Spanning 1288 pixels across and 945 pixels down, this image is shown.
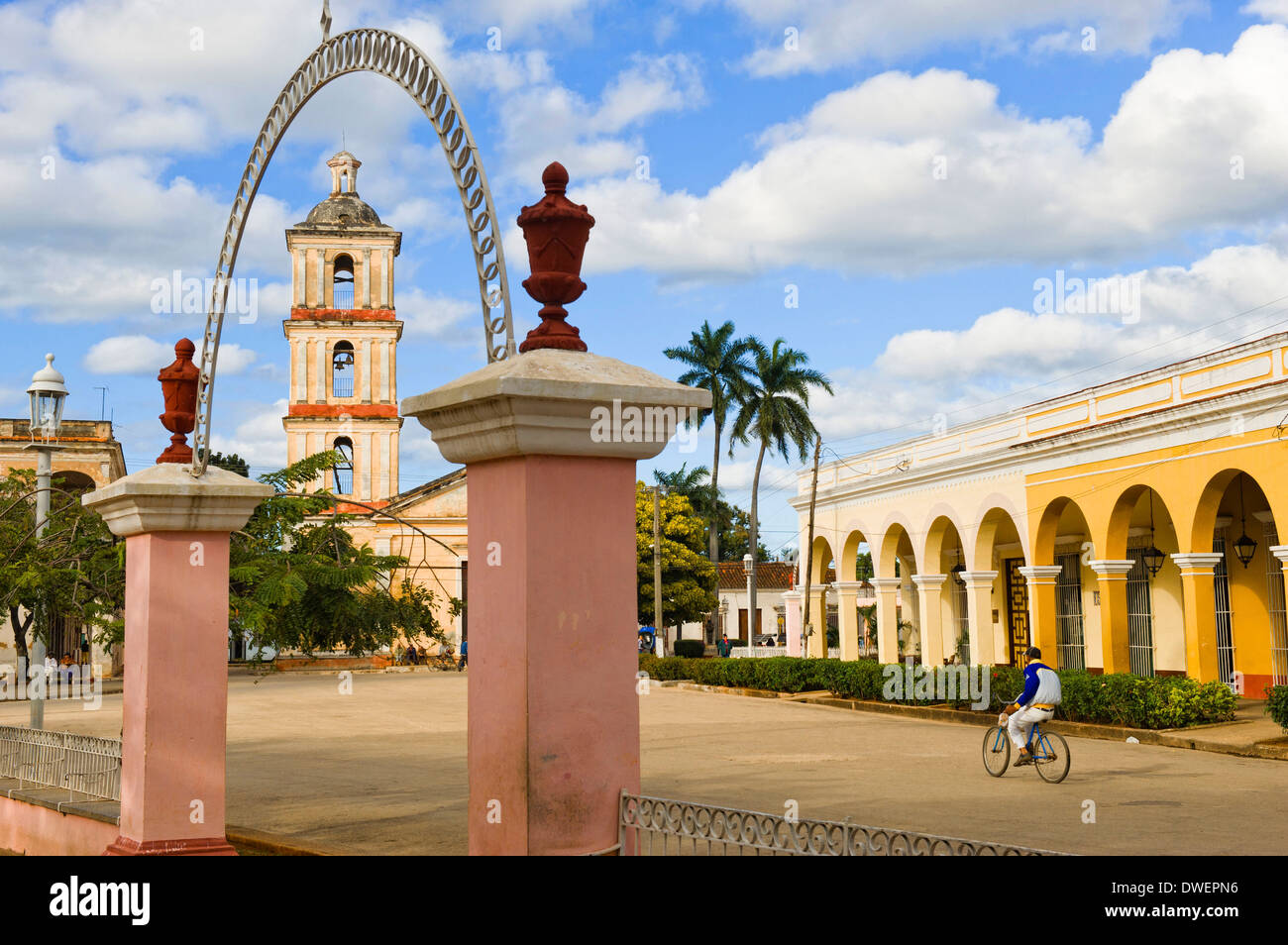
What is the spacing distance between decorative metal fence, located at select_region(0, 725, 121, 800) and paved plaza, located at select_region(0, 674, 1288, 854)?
3.85 feet

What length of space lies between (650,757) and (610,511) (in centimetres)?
1165

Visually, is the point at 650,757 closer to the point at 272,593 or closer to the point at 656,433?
the point at 272,593

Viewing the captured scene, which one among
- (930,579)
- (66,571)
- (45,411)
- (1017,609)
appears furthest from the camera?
(1017,609)

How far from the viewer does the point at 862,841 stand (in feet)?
11.1

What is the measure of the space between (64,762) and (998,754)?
921cm

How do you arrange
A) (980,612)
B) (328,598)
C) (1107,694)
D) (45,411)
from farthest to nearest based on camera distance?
(980,612)
(1107,694)
(45,411)
(328,598)

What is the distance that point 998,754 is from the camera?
13141 mm

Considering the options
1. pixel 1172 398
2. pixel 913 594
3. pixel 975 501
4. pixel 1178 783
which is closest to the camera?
pixel 1178 783

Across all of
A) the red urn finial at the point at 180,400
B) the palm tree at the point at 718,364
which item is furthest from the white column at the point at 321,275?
the red urn finial at the point at 180,400

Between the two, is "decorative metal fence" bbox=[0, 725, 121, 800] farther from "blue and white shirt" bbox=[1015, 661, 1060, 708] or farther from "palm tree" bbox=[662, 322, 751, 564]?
"palm tree" bbox=[662, 322, 751, 564]

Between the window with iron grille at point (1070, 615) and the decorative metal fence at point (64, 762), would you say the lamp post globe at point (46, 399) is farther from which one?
the window with iron grille at point (1070, 615)

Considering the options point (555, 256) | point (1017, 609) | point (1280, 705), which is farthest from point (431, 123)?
point (1017, 609)

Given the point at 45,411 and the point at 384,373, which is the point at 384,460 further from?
the point at 45,411
